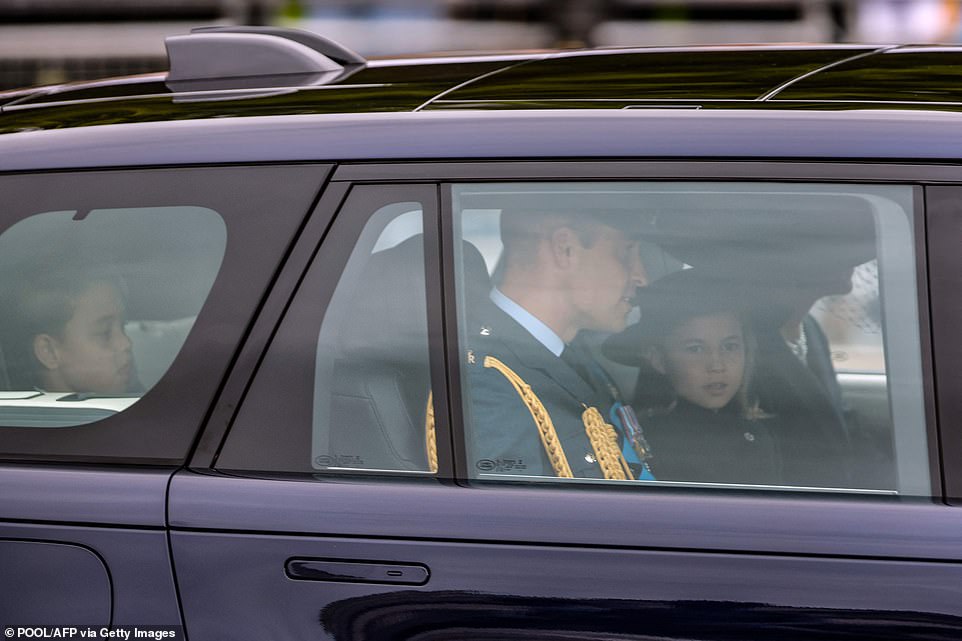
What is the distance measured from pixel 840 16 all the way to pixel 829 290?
10129 millimetres

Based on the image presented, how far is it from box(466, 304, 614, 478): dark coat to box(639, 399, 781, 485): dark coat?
0.33ft

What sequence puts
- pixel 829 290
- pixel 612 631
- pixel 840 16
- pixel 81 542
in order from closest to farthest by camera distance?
pixel 612 631
pixel 81 542
pixel 829 290
pixel 840 16

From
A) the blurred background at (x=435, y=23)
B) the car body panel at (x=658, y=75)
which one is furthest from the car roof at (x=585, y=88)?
the blurred background at (x=435, y=23)

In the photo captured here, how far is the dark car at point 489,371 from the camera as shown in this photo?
165cm

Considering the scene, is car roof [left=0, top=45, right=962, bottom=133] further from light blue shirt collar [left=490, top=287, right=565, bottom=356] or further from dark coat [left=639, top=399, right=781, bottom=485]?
dark coat [left=639, top=399, right=781, bottom=485]

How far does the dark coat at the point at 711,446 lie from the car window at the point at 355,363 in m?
0.35

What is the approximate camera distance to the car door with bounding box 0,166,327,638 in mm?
1742

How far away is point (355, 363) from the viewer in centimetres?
183

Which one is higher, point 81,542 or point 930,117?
point 930,117

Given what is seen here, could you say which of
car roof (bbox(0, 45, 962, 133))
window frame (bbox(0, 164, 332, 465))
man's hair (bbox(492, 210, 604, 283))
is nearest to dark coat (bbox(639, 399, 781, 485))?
man's hair (bbox(492, 210, 604, 283))

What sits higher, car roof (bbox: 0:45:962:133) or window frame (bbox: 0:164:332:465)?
car roof (bbox: 0:45:962:133)

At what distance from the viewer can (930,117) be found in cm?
175

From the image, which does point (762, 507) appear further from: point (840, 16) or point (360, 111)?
point (840, 16)

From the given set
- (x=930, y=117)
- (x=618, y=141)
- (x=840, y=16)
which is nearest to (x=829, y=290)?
(x=930, y=117)
